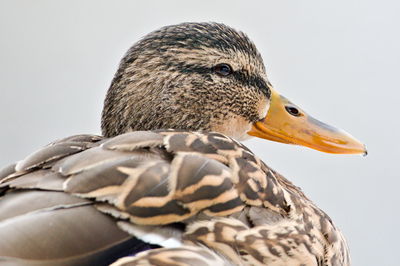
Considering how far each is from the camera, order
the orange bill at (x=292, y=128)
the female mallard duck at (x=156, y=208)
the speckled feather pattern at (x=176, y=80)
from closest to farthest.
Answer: the female mallard duck at (x=156, y=208) < the speckled feather pattern at (x=176, y=80) < the orange bill at (x=292, y=128)

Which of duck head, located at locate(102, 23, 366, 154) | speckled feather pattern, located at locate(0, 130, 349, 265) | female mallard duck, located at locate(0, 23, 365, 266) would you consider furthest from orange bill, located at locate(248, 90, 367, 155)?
speckled feather pattern, located at locate(0, 130, 349, 265)

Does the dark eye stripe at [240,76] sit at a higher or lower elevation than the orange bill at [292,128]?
higher

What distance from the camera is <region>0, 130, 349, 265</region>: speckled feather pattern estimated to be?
1.56 m

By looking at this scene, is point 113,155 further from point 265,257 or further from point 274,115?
point 274,115

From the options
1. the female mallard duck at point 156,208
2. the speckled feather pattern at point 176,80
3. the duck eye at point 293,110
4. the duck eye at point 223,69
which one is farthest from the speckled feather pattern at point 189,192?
the duck eye at point 293,110

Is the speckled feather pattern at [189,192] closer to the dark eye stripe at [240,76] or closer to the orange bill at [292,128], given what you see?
the dark eye stripe at [240,76]

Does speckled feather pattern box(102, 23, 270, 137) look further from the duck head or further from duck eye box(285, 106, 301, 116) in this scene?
duck eye box(285, 106, 301, 116)

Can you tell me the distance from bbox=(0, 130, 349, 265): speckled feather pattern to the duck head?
1.84ft

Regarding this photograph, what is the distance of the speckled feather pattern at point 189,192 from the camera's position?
1.56 m

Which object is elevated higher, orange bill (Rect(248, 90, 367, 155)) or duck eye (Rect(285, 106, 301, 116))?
duck eye (Rect(285, 106, 301, 116))

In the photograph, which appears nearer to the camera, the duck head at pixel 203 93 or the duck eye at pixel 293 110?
the duck head at pixel 203 93

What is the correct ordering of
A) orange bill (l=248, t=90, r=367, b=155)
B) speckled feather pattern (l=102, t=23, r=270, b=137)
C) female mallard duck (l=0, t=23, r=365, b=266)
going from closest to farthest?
female mallard duck (l=0, t=23, r=365, b=266)
speckled feather pattern (l=102, t=23, r=270, b=137)
orange bill (l=248, t=90, r=367, b=155)

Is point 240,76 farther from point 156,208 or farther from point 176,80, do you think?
point 156,208

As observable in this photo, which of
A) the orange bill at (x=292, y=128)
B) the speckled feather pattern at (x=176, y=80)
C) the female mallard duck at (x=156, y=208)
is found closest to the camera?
the female mallard duck at (x=156, y=208)
